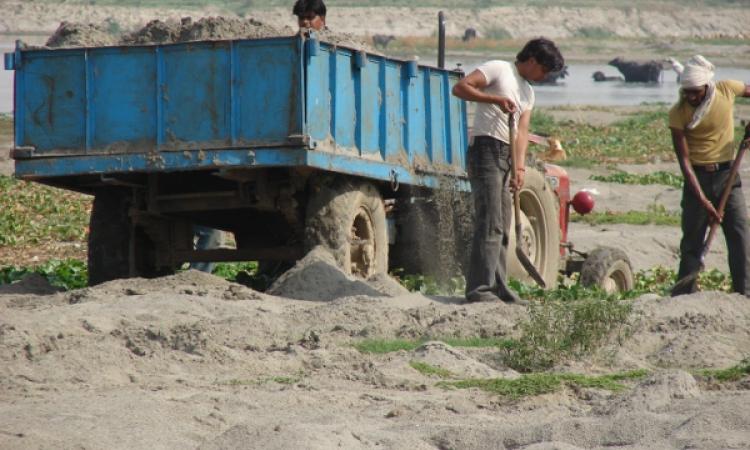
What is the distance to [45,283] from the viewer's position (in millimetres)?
12719

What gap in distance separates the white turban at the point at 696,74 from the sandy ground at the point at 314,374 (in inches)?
61.4

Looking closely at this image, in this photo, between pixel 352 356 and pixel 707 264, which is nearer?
pixel 352 356

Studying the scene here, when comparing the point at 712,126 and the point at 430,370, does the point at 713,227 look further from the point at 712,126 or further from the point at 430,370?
the point at 430,370

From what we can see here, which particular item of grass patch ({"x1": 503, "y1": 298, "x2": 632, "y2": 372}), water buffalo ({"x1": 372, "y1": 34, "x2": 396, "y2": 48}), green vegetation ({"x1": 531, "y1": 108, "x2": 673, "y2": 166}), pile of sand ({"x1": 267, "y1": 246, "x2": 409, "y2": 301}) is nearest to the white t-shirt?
pile of sand ({"x1": 267, "y1": 246, "x2": 409, "y2": 301})

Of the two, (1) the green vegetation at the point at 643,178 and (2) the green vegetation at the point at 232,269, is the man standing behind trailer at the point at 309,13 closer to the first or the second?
(2) the green vegetation at the point at 232,269

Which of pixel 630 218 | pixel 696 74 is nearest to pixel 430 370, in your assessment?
pixel 696 74

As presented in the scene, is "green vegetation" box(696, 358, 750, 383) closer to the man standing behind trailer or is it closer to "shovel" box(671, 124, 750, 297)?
"shovel" box(671, 124, 750, 297)

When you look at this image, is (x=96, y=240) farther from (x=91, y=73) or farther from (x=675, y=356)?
(x=675, y=356)

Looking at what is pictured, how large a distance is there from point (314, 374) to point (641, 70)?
65.8 metres

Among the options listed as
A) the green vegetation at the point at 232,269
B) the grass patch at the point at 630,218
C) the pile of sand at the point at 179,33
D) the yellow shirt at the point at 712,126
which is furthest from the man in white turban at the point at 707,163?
the grass patch at the point at 630,218

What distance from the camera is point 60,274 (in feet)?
44.8

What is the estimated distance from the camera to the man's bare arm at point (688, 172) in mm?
11570

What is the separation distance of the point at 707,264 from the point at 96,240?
813cm

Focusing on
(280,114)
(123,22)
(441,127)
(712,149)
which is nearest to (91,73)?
(280,114)
